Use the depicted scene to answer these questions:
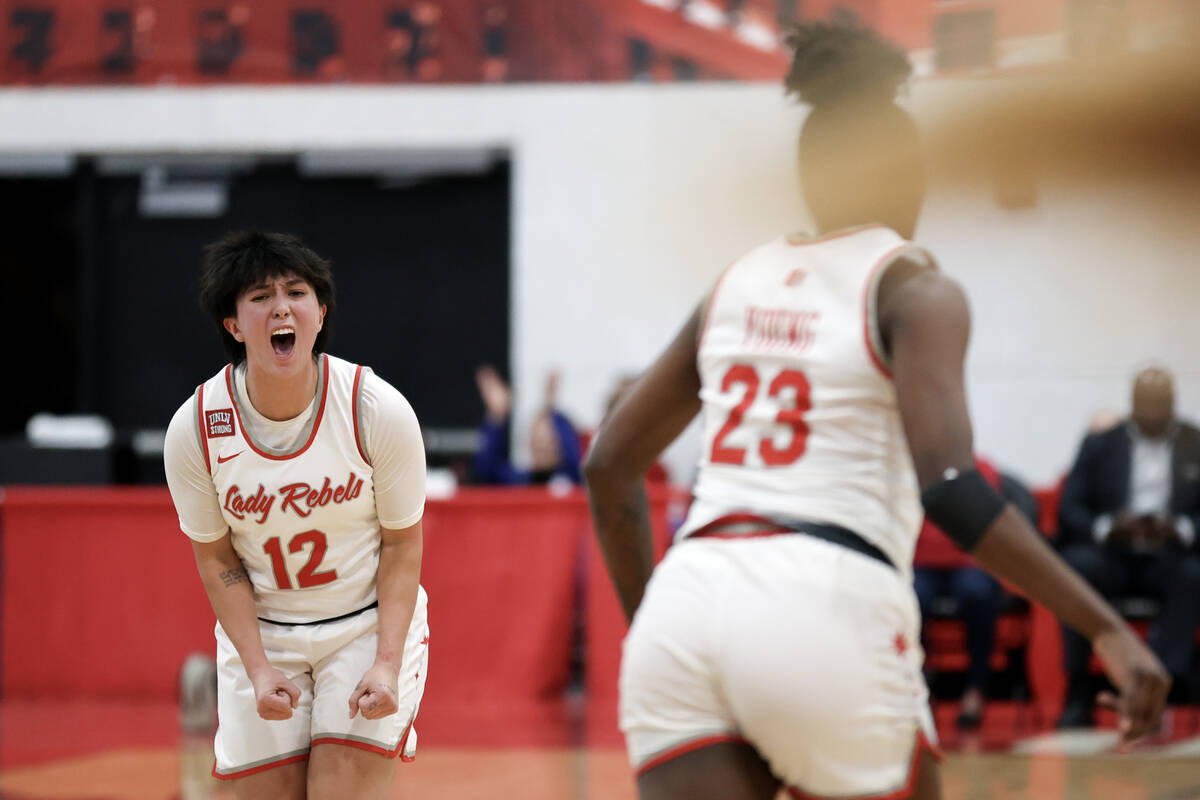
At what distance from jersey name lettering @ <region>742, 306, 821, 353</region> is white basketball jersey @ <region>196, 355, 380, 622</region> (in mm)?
884

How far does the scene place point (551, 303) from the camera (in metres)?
10.8

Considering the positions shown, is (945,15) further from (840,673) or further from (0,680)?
(0,680)

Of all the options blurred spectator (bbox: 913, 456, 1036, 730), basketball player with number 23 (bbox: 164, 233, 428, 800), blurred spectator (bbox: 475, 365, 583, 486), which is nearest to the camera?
basketball player with number 23 (bbox: 164, 233, 428, 800)

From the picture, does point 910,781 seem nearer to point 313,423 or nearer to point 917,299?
point 917,299

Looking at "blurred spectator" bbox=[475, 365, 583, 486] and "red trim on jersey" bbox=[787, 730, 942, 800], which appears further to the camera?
"blurred spectator" bbox=[475, 365, 583, 486]

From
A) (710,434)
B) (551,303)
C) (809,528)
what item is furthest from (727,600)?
(551,303)

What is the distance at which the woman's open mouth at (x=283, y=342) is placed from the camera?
2.05 metres

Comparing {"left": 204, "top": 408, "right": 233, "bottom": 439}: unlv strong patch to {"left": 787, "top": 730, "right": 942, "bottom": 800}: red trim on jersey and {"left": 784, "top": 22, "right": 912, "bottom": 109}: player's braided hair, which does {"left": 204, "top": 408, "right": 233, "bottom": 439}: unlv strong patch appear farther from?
{"left": 784, "top": 22, "right": 912, "bottom": 109}: player's braided hair

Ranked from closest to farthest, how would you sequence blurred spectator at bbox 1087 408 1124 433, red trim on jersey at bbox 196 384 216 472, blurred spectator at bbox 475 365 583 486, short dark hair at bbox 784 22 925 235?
short dark hair at bbox 784 22 925 235
red trim on jersey at bbox 196 384 216 472
blurred spectator at bbox 1087 408 1124 433
blurred spectator at bbox 475 365 583 486

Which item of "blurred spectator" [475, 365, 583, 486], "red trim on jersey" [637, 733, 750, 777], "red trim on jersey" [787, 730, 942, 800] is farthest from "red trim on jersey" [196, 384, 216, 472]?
"blurred spectator" [475, 365, 583, 486]

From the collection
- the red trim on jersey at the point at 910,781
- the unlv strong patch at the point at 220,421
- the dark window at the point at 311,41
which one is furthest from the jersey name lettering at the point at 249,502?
the dark window at the point at 311,41

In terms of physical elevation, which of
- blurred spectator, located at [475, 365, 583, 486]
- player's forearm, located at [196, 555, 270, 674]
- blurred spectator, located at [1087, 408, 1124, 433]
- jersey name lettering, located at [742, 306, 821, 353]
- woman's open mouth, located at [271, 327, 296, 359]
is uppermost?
jersey name lettering, located at [742, 306, 821, 353]

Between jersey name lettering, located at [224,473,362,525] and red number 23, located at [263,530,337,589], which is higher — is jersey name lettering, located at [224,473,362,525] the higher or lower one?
the higher one

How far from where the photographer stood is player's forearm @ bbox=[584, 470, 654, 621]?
198 cm
